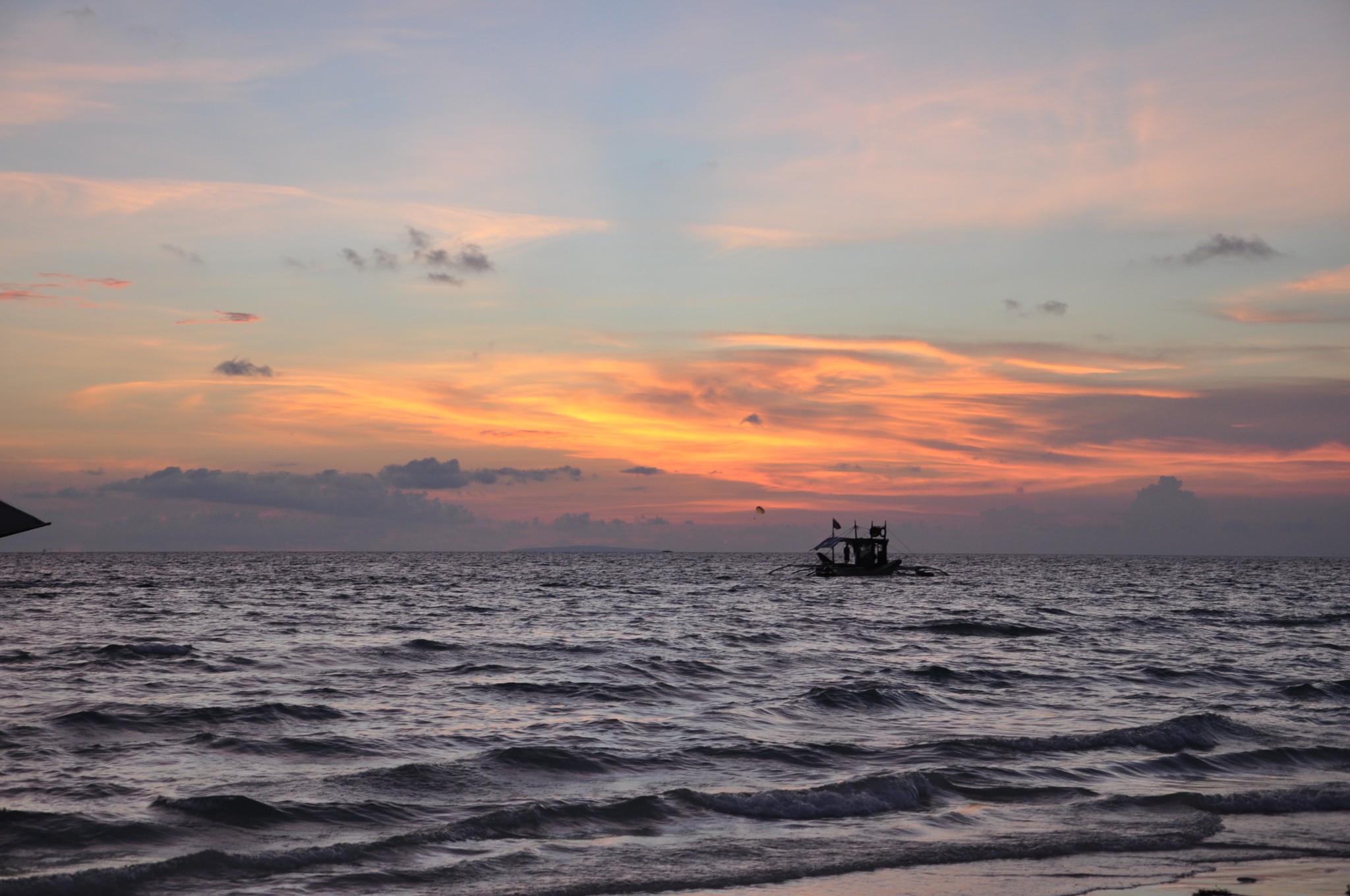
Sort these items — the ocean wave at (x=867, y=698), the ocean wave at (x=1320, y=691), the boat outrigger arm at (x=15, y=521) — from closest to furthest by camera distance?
the ocean wave at (x=867, y=698), the ocean wave at (x=1320, y=691), the boat outrigger arm at (x=15, y=521)

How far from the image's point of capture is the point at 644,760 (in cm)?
1905

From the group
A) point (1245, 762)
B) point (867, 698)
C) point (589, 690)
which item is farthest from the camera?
point (589, 690)

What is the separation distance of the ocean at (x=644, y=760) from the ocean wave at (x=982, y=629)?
3.87 m

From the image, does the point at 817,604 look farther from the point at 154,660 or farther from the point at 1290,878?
the point at 1290,878

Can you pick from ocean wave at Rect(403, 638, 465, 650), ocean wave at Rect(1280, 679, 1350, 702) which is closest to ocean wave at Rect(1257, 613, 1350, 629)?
ocean wave at Rect(1280, 679, 1350, 702)

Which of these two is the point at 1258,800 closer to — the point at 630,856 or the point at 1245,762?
the point at 1245,762

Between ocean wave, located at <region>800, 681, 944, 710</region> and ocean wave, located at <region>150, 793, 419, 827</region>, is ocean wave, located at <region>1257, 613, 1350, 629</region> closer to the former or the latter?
ocean wave, located at <region>800, 681, 944, 710</region>

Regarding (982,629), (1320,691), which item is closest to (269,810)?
(1320,691)

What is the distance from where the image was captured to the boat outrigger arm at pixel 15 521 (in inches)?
1447

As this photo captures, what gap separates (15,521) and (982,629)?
137ft

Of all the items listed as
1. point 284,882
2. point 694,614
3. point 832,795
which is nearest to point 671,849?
point 832,795

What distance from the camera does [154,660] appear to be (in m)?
32.5

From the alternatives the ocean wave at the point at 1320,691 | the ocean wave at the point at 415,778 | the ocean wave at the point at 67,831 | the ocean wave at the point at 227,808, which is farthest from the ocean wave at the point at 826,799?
the ocean wave at the point at 1320,691

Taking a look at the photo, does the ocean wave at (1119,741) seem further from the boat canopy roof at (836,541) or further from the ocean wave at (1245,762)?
the boat canopy roof at (836,541)
